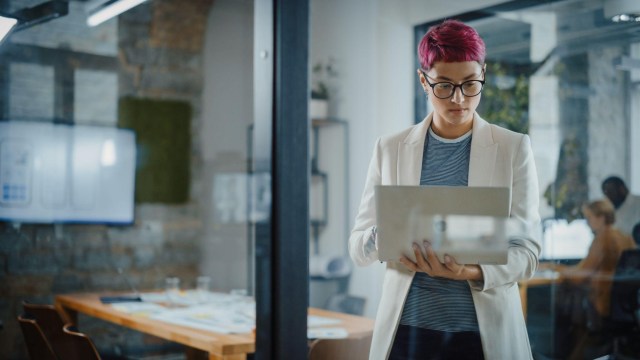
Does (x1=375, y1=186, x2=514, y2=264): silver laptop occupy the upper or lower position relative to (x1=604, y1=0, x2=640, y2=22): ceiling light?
lower

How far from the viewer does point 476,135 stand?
6.64 feet

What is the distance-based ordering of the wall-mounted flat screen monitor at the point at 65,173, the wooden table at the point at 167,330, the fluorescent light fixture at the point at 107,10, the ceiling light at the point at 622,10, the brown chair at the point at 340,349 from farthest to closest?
the fluorescent light fixture at the point at 107,10 < the wall-mounted flat screen monitor at the point at 65,173 < the wooden table at the point at 167,330 < the brown chair at the point at 340,349 < the ceiling light at the point at 622,10

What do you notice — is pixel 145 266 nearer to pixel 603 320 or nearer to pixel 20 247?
pixel 20 247

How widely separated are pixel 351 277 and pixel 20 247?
4.49 ft

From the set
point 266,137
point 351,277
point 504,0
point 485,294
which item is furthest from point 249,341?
point 504,0

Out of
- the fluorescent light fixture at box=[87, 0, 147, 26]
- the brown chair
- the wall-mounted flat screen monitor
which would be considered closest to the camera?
the brown chair

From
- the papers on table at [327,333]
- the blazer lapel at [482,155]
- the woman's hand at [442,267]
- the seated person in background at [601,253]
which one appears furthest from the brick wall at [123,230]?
the seated person in background at [601,253]

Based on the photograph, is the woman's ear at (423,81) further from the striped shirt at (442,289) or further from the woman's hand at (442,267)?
the woman's hand at (442,267)

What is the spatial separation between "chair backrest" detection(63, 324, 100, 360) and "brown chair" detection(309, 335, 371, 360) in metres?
1.02

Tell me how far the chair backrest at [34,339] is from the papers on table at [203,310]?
0.36 metres

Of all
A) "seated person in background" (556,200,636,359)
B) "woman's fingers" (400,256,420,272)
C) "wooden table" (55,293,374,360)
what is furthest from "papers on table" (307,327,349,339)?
"seated person in background" (556,200,636,359)

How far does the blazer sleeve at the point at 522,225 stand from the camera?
1963 millimetres

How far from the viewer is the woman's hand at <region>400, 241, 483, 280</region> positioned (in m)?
1.96

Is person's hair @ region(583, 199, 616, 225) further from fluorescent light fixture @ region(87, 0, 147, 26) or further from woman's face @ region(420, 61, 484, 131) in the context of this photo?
fluorescent light fixture @ region(87, 0, 147, 26)
